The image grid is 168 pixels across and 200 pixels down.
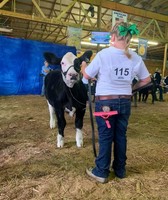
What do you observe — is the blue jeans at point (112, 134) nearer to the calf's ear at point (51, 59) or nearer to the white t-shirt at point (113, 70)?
the white t-shirt at point (113, 70)

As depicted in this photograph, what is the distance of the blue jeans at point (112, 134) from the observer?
212 centimetres

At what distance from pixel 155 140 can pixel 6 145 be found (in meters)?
2.30

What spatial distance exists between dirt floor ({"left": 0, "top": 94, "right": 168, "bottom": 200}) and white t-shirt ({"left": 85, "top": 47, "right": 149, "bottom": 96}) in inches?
35.2

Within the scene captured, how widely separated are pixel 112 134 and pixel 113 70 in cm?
60

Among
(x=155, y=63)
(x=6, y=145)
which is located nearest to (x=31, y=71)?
(x=6, y=145)

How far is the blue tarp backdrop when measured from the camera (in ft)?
29.3

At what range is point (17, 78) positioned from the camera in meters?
9.24

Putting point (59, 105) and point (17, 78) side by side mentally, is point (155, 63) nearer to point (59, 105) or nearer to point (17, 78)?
point (17, 78)

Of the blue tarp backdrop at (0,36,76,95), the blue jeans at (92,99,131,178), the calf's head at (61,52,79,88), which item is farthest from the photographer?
the blue tarp backdrop at (0,36,76,95)

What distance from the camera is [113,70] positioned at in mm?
2039

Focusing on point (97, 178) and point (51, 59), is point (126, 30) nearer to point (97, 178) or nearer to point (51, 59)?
point (97, 178)

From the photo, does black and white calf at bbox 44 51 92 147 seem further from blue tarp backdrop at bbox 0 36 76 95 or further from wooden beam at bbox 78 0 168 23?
wooden beam at bbox 78 0 168 23

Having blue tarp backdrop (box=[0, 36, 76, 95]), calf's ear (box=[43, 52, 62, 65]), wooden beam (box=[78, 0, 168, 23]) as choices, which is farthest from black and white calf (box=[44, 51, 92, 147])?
wooden beam (box=[78, 0, 168, 23])

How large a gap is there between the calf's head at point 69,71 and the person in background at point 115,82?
72 cm
